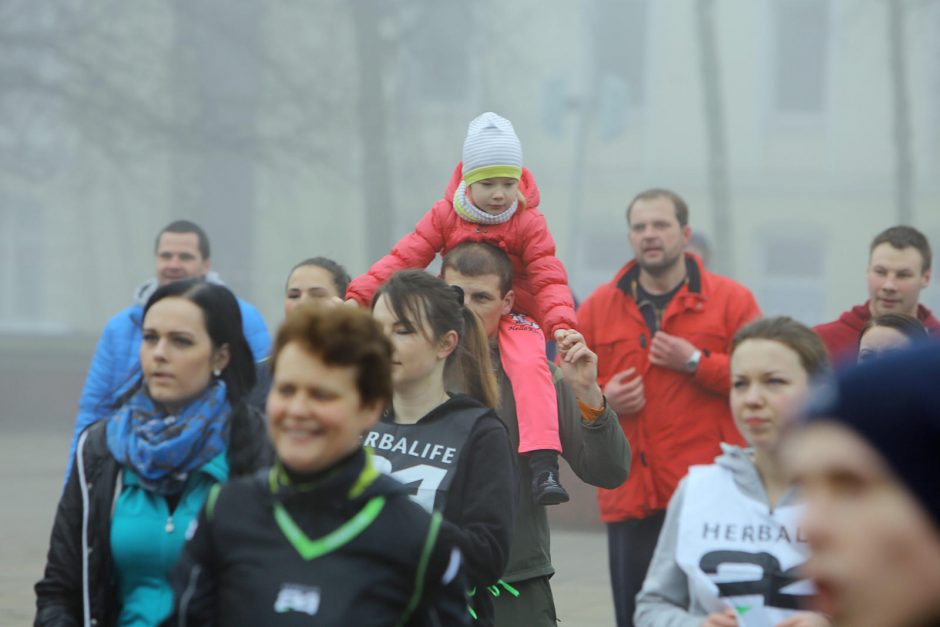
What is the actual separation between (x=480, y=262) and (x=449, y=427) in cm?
83

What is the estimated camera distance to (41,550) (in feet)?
34.1

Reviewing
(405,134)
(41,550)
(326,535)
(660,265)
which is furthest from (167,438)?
(405,134)

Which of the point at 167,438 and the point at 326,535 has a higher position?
the point at 167,438

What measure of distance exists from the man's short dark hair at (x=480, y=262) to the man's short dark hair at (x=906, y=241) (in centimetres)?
228

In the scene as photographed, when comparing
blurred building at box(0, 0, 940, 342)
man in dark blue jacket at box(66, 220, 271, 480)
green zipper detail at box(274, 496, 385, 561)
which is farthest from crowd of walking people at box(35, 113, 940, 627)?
blurred building at box(0, 0, 940, 342)

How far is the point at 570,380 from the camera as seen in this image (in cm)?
444

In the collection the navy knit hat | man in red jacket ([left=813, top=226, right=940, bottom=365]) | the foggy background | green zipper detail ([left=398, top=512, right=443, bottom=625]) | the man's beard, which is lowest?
green zipper detail ([left=398, top=512, right=443, bottom=625])

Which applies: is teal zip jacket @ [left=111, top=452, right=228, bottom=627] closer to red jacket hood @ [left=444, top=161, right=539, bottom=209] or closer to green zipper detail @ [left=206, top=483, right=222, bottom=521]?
green zipper detail @ [left=206, top=483, right=222, bottom=521]

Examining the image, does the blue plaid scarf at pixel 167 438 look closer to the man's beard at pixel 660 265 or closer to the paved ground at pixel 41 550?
the man's beard at pixel 660 265

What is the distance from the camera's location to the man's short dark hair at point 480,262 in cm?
453

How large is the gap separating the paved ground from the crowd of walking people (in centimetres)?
385

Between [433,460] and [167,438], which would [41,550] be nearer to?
[433,460]

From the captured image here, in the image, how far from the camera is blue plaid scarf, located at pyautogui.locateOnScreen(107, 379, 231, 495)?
3.41 metres

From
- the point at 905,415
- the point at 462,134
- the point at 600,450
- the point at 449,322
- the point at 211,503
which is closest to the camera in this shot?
the point at 905,415
